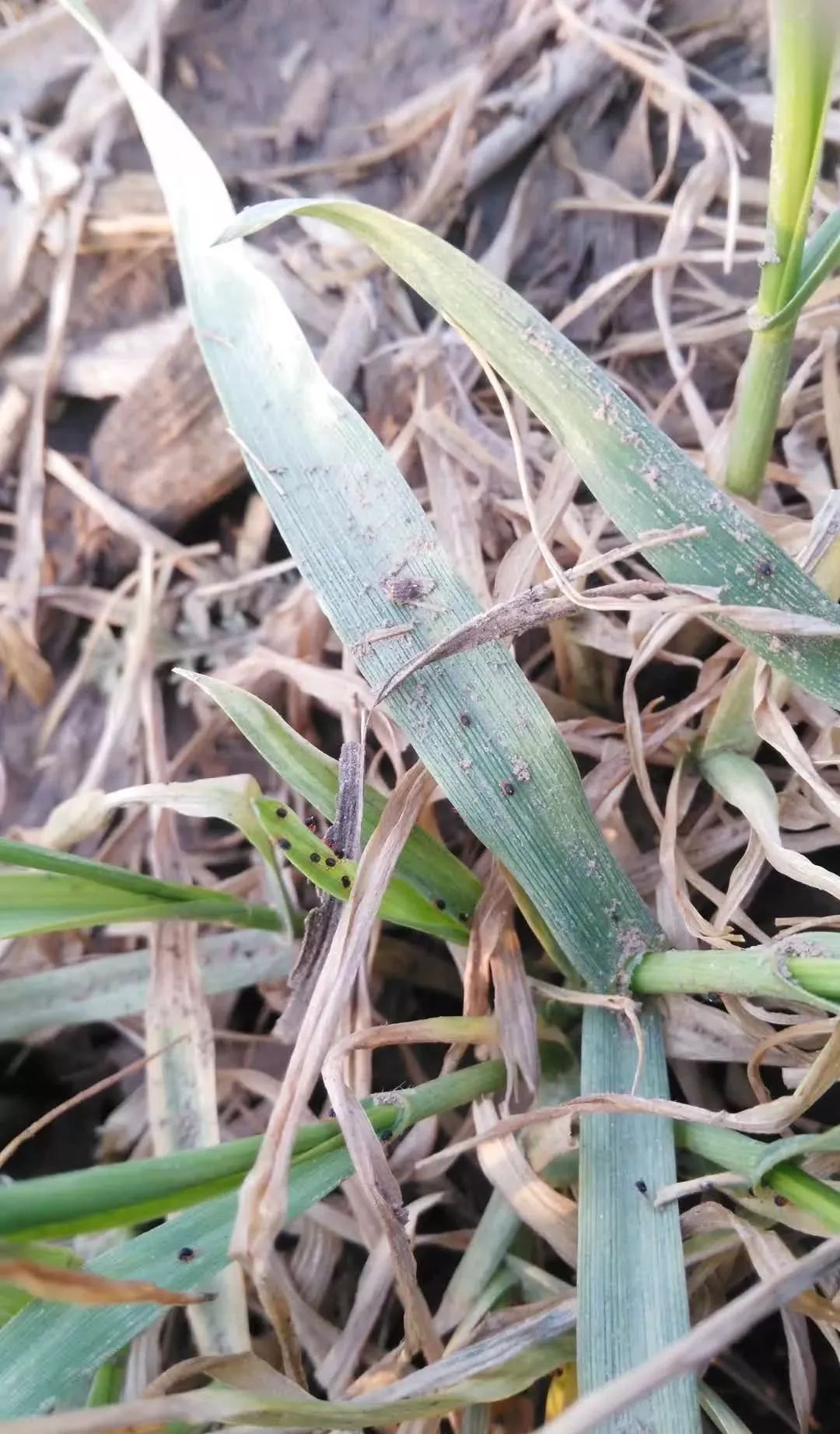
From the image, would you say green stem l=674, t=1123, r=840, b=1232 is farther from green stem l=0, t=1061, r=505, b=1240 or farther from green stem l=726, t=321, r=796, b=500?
green stem l=726, t=321, r=796, b=500

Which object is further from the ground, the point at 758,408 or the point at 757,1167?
the point at 758,408

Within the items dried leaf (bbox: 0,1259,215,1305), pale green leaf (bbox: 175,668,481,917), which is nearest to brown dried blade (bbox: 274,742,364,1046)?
pale green leaf (bbox: 175,668,481,917)

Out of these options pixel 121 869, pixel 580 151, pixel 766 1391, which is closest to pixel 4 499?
pixel 121 869

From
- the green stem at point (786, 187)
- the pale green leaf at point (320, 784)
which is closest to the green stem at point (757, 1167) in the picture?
the pale green leaf at point (320, 784)

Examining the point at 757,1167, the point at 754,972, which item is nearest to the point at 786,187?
the point at 754,972

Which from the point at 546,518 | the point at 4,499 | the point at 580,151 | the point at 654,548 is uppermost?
the point at 580,151

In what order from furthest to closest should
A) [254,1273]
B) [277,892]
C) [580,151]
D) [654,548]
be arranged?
[580,151], [277,892], [654,548], [254,1273]

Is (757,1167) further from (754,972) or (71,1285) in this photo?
(71,1285)

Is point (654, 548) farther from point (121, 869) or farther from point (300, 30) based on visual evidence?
point (300, 30)
